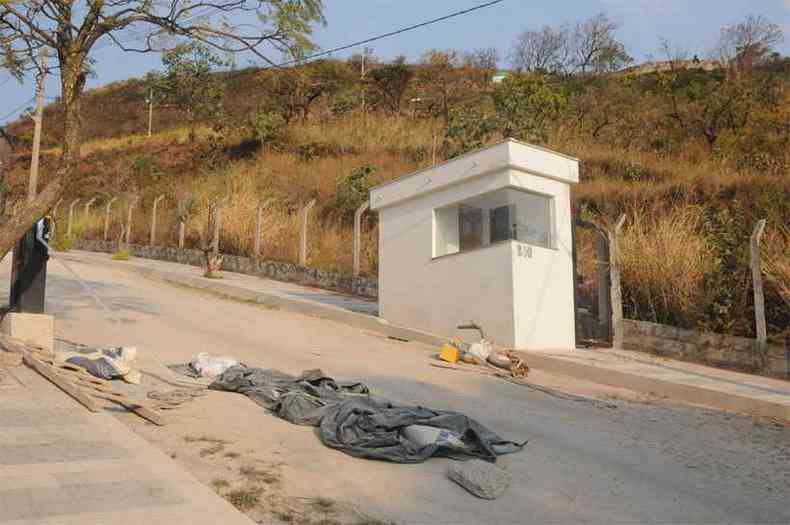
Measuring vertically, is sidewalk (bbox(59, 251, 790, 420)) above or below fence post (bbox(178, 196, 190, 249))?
below

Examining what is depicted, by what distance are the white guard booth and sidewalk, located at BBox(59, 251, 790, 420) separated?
67 cm

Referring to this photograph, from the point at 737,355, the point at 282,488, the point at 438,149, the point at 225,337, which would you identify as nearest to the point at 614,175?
the point at 438,149

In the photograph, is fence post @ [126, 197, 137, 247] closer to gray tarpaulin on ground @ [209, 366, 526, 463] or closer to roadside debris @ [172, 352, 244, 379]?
roadside debris @ [172, 352, 244, 379]

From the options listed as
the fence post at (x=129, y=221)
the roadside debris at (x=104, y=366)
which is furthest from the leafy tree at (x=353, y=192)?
the roadside debris at (x=104, y=366)

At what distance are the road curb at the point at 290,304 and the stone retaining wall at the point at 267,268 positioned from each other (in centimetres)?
256

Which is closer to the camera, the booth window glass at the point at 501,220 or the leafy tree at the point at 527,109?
the booth window glass at the point at 501,220

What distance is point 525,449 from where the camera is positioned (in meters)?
7.23

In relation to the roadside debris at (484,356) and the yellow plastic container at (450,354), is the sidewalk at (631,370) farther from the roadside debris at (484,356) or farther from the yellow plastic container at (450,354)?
the yellow plastic container at (450,354)

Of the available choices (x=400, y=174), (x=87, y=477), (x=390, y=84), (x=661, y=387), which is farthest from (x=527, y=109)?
(x=87, y=477)

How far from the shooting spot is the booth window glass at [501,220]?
553 inches

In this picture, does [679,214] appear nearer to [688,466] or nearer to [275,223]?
[688,466]

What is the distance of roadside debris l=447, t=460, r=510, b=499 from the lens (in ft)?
19.1

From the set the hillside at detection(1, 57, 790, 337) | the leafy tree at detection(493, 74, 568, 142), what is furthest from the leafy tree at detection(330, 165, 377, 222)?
the leafy tree at detection(493, 74, 568, 142)

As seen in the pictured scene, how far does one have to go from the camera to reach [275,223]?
26.1 m
